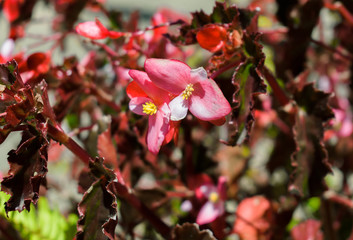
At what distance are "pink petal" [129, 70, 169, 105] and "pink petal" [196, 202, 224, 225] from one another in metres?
0.28

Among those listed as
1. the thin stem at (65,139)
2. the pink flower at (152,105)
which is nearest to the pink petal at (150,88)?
the pink flower at (152,105)

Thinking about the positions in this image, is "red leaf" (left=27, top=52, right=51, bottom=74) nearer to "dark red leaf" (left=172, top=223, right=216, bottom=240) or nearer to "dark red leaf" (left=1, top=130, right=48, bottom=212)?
"dark red leaf" (left=1, top=130, right=48, bottom=212)

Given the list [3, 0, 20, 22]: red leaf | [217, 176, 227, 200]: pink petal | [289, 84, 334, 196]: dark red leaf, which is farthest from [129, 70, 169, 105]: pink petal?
[3, 0, 20, 22]: red leaf

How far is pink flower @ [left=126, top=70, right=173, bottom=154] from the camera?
17.5 inches

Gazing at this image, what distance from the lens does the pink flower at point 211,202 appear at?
68 cm

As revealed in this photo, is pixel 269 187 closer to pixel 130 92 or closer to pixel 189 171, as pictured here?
pixel 189 171

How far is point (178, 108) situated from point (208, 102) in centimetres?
3

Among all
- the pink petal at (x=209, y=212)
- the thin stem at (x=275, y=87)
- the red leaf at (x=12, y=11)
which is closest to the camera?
the thin stem at (x=275, y=87)

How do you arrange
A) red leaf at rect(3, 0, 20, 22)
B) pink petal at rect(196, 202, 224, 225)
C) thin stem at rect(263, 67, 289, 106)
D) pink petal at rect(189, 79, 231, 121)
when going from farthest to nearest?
red leaf at rect(3, 0, 20, 22) → pink petal at rect(196, 202, 224, 225) → thin stem at rect(263, 67, 289, 106) → pink petal at rect(189, 79, 231, 121)

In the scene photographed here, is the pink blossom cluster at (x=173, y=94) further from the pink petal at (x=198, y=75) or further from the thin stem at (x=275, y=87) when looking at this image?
the thin stem at (x=275, y=87)

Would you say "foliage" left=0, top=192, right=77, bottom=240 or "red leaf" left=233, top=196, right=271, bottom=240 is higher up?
"foliage" left=0, top=192, right=77, bottom=240

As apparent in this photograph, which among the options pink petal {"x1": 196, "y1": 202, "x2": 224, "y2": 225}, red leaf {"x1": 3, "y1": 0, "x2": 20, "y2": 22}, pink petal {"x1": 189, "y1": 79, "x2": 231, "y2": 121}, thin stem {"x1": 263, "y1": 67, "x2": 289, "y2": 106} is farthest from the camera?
red leaf {"x1": 3, "y1": 0, "x2": 20, "y2": 22}

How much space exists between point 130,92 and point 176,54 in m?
0.52

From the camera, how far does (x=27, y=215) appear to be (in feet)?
2.31
